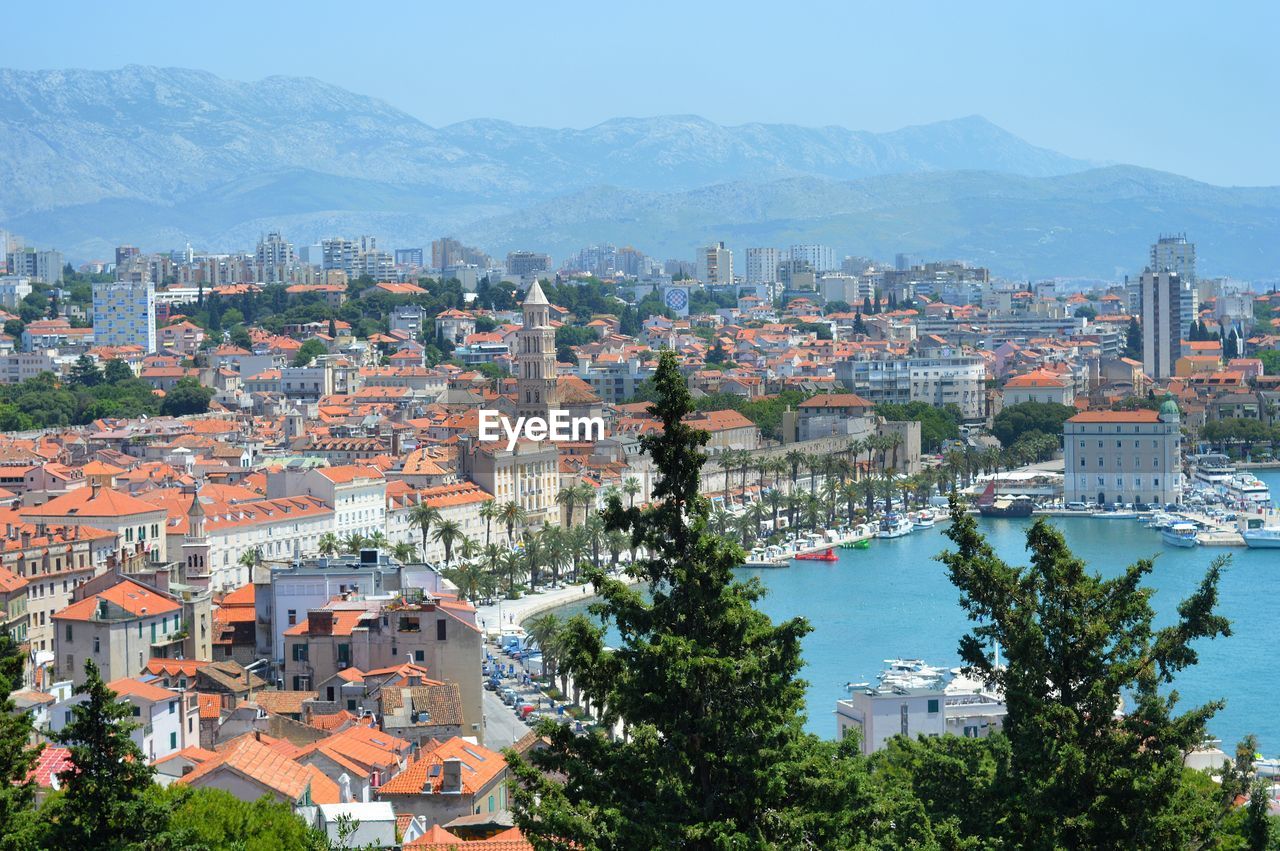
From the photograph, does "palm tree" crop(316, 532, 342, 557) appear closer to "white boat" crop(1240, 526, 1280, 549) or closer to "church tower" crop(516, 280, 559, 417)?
"church tower" crop(516, 280, 559, 417)

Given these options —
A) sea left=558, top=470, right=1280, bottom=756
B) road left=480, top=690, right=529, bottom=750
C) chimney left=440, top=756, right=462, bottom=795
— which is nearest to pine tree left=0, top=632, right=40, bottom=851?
chimney left=440, top=756, right=462, bottom=795

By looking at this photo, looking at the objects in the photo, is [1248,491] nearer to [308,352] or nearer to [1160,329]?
[308,352]

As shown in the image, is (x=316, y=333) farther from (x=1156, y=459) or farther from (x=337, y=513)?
(x=337, y=513)

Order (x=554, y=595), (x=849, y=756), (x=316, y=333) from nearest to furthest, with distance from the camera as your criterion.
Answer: (x=849, y=756) < (x=554, y=595) < (x=316, y=333)

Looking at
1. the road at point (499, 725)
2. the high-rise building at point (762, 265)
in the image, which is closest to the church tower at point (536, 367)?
the road at point (499, 725)

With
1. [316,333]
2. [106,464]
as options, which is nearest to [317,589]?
[106,464]

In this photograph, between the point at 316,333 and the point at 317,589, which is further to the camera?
the point at 316,333

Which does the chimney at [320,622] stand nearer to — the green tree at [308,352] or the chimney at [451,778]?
the chimney at [451,778]
